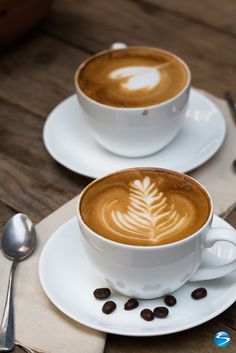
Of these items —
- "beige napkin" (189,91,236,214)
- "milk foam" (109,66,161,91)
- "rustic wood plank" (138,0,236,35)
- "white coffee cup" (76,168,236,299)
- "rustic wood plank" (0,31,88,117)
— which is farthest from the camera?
"rustic wood plank" (138,0,236,35)

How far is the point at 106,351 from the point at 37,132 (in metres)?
0.62

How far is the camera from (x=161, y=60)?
4.49 ft

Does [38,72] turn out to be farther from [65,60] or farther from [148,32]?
[148,32]

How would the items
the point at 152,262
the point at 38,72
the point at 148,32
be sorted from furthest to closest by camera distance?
the point at 148,32 → the point at 38,72 → the point at 152,262

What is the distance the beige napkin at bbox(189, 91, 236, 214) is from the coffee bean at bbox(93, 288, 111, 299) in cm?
28

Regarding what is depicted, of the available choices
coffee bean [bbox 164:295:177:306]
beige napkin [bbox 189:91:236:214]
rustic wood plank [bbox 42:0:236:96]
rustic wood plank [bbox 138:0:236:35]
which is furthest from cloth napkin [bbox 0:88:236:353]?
rustic wood plank [bbox 138:0:236:35]

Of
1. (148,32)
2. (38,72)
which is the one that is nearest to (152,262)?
(38,72)

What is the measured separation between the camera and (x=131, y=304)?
3.07ft

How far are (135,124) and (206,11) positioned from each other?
71 centimetres

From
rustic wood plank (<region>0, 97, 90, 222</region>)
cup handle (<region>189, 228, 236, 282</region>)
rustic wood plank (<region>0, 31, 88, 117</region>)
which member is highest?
cup handle (<region>189, 228, 236, 282</region>)

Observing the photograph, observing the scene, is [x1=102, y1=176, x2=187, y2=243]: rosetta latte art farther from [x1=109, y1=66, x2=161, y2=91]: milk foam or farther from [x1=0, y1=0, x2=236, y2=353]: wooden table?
[x1=109, y1=66, x2=161, y2=91]: milk foam

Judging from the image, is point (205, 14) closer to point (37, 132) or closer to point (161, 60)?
point (161, 60)

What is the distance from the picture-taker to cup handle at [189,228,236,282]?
0.92 metres

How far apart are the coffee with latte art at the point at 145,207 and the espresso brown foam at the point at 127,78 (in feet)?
0.89
